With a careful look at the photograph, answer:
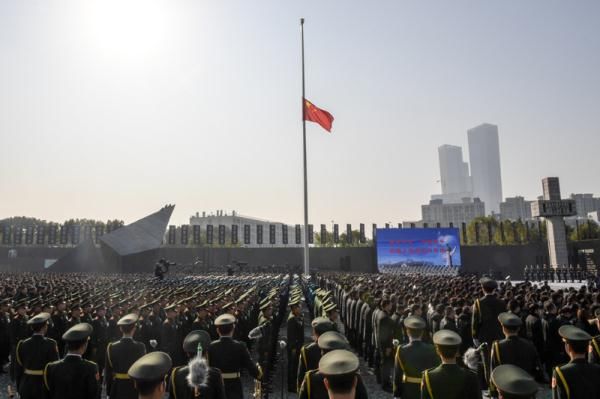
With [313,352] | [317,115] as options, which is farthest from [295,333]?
[317,115]

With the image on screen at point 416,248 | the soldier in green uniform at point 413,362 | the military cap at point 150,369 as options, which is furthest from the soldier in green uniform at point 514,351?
the image on screen at point 416,248

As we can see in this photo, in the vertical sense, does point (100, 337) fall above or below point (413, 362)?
below

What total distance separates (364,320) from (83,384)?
23.3 feet

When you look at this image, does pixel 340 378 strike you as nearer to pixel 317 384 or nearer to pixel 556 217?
pixel 317 384

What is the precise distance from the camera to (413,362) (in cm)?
494

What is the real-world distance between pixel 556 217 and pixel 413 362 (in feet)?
144

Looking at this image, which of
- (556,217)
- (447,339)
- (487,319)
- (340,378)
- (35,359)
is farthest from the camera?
(556,217)

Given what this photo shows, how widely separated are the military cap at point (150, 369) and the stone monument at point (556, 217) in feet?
149

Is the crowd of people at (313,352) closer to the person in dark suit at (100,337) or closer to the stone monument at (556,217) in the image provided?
the person in dark suit at (100,337)

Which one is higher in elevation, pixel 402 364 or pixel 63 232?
pixel 63 232

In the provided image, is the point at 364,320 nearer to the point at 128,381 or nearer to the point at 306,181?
the point at 128,381

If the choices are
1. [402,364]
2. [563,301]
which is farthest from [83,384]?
[563,301]

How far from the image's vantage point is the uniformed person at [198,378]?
300cm

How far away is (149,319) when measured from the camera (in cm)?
839
